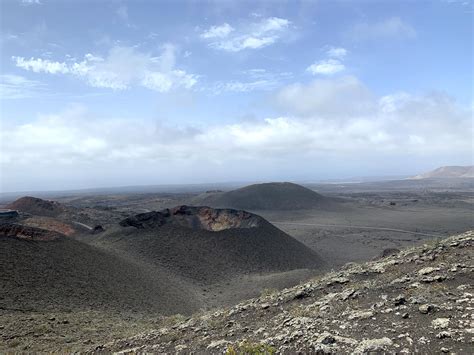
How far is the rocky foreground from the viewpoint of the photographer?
21.9ft

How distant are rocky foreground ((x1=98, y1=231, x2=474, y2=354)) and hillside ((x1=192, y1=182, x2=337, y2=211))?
275 ft

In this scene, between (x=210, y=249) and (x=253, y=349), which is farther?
(x=210, y=249)

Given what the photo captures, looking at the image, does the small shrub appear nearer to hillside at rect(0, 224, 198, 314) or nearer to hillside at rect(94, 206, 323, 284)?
hillside at rect(0, 224, 198, 314)

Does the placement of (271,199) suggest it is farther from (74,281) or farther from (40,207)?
(74,281)

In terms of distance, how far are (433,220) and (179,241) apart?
5763cm

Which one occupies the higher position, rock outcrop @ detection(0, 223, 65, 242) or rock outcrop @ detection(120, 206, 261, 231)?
rock outcrop @ detection(0, 223, 65, 242)

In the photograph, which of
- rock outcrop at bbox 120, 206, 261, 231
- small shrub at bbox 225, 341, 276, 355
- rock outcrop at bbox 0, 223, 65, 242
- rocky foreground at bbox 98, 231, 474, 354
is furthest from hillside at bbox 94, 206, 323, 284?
small shrub at bbox 225, 341, 276, 355

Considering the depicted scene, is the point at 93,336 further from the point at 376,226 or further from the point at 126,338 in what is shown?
the point at 376,226

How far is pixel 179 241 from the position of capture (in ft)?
115

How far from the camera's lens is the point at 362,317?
7.88 m

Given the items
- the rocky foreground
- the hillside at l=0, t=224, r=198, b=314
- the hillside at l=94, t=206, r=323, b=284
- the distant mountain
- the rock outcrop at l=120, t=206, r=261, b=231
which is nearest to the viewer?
the rocky foreground

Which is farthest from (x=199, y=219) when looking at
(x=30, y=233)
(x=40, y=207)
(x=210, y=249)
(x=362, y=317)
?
(x=362, y=317)

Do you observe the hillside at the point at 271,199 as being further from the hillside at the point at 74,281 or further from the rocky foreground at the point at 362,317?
the rocky foreground at the point at 362,317

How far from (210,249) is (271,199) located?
69646 mm
